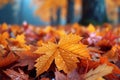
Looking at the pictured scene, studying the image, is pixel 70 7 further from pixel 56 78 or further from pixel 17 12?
pixel 17 12

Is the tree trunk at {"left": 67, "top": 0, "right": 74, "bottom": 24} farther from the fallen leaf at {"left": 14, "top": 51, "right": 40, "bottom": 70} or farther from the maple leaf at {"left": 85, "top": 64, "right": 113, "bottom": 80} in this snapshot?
the maple leaf at {"left": 85, "top": 64, "right": 113, "bottom": 80}

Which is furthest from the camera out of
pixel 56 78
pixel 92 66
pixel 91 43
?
pixel 91 43

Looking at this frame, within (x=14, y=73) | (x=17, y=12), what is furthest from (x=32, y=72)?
(x=17, y=12)

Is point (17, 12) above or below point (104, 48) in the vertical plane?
below

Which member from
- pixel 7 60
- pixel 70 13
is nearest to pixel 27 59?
pixel 7 60

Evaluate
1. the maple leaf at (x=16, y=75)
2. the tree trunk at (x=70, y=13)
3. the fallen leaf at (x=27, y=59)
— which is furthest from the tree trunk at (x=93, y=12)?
the tree trunk at (x=70, y=13)

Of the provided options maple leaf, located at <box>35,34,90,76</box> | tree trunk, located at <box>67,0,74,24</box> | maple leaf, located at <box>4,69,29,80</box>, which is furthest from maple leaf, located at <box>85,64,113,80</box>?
tree trunk, located at <box>67,0,74,24</box>

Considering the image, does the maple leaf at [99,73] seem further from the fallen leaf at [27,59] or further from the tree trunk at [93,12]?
the tree trunk at [93,12]
